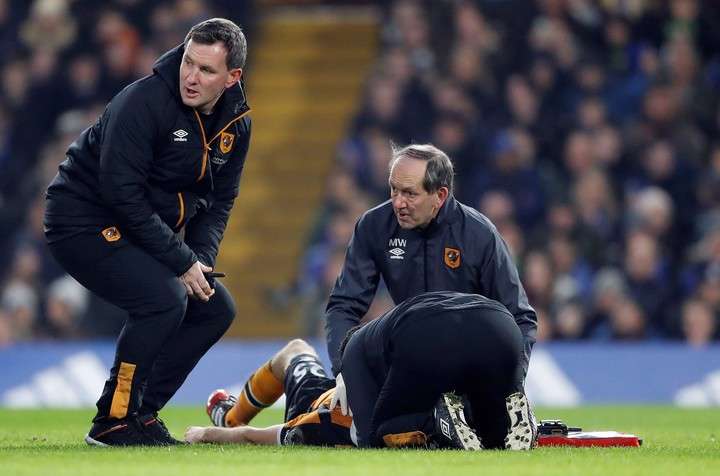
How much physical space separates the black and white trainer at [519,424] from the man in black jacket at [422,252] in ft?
1.68

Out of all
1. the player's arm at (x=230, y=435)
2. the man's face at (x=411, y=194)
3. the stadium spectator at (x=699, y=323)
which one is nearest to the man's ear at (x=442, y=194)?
the man's face at (x=411, y=194)

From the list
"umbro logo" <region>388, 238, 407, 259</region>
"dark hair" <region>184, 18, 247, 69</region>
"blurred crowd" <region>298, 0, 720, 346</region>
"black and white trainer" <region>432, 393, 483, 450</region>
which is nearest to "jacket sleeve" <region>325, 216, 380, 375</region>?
"umbro logo" <region>388, 238, 407, 259</region>

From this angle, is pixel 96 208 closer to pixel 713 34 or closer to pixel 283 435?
pixel 283 435

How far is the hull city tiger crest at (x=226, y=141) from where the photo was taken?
25.2 ft

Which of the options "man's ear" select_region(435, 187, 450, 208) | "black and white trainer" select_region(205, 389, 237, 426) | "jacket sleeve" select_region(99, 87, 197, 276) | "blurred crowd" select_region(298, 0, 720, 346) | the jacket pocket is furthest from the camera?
"blurred crowd" select_region(298, 0, 720, 346)

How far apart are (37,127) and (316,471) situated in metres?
13.0

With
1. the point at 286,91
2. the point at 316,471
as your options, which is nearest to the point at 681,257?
the point at 286,91

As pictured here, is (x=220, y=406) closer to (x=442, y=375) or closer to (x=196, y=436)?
(x=196, y=436)

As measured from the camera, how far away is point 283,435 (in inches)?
293

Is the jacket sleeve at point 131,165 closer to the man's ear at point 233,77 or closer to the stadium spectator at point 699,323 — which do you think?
the man's ear at point 233,77

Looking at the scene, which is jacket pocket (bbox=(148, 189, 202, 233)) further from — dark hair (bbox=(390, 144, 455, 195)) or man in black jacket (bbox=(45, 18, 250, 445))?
dark hair (bbox=(390, 144, 455, 195))

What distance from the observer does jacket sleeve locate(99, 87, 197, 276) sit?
7242 mm

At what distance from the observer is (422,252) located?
7629mm

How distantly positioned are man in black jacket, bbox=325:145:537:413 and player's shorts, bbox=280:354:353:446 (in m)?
0.24
